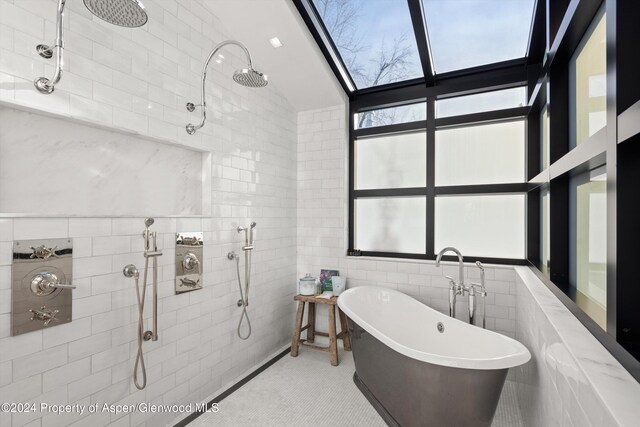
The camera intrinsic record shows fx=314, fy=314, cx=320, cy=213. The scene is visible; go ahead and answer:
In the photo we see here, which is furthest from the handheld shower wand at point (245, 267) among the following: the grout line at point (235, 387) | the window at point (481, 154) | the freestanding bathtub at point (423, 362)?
the window at point (481, 154)

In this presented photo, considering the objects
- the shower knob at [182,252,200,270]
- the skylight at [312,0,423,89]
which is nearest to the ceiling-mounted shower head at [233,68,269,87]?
the skylight at [312,0,423,89]

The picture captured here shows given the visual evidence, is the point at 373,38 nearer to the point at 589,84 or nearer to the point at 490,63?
the point at 490,63

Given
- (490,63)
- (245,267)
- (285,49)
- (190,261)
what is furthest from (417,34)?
(190,261)

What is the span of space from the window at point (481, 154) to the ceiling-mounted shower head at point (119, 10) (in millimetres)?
2894

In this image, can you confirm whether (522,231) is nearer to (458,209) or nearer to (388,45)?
(458,209)

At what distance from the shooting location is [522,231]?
119 inches

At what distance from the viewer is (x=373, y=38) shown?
10.2ft

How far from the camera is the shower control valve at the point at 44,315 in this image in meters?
1.60

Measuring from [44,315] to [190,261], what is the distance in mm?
923

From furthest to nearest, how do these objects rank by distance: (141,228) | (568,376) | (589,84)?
(141,228) < (589,84) < (568,376)

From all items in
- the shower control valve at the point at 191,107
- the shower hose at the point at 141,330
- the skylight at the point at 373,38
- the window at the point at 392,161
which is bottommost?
the shower hose at the point at 141,330

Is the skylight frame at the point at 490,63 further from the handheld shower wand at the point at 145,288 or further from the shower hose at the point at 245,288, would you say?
the handheld shower wand at the point at 145,288

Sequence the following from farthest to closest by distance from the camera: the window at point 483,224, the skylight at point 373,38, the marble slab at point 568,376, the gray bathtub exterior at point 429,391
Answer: the window at point 483,224
the skylight at point 373,38
the gray bathtub exterior at point 429,391
the marble slab at point 568,376

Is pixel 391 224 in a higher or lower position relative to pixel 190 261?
higher
